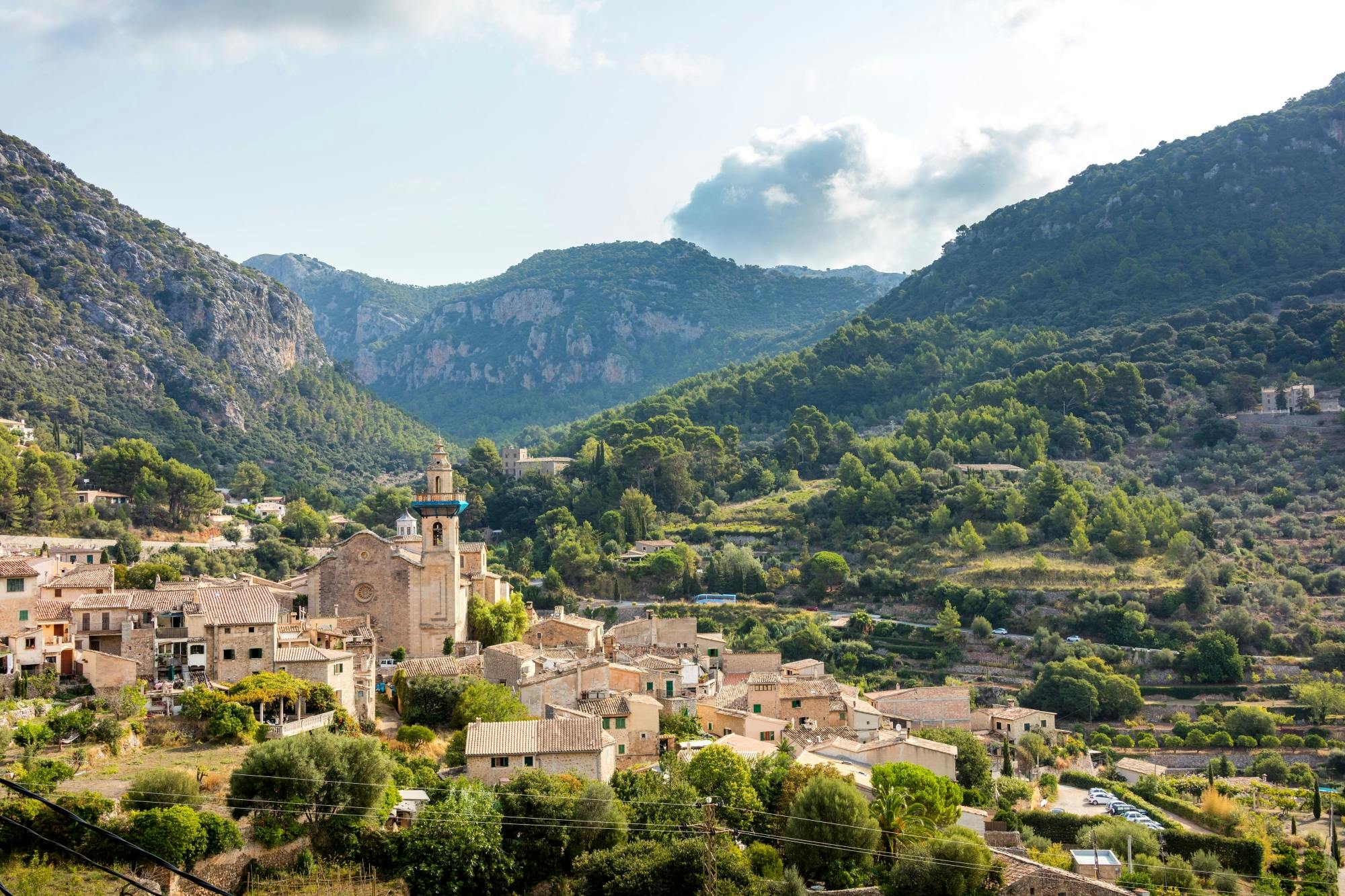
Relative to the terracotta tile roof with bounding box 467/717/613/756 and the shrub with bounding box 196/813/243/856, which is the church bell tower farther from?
the shrub with bounding box 196/813/243/856

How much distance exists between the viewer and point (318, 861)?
21.6 metres

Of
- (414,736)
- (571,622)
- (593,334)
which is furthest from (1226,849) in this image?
(593,334)

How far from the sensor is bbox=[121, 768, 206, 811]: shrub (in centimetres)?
2070

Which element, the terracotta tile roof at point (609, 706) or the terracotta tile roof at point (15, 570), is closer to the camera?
the terracotta tile roof at point (15, 570)

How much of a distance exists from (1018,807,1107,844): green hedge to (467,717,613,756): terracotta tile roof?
10.5m

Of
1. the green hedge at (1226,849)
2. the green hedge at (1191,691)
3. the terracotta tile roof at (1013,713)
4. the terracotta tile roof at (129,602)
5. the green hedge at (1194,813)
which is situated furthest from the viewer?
the green hedge at (1191,691)

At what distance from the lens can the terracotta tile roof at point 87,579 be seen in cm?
3150

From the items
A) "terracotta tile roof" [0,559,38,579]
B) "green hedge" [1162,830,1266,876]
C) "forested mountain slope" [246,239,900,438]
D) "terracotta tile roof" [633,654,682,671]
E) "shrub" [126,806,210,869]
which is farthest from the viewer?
"forested mountain slope" [246,239,900,438]

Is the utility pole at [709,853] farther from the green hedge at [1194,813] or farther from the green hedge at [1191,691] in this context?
the green hedge at [1191,691]

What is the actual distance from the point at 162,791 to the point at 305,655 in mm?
7106

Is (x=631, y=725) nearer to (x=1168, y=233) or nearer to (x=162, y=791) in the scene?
(x=162, y=791)

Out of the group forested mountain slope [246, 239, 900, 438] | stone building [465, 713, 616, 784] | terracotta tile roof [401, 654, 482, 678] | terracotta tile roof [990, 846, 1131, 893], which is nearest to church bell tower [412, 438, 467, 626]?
terracotta tile roof [401, 654, 482, 678]

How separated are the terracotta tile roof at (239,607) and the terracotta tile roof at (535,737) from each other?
561 cm

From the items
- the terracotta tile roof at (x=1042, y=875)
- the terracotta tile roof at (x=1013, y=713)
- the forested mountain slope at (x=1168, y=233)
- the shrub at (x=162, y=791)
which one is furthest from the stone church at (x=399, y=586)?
the forested mountain slope at (x=1168, y=233)
